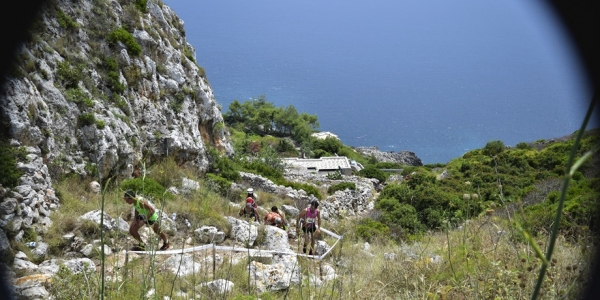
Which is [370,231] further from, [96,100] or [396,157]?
[396,157]

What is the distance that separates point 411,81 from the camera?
381ft

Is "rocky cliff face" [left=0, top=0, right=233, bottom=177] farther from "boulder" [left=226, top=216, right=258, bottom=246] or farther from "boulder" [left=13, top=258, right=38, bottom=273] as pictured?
"boulder" [left=226, top=216, right=258, bottom=246]

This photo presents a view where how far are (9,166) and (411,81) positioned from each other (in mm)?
115438

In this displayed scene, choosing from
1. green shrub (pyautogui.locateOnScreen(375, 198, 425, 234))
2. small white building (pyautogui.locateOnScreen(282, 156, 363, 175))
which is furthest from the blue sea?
green shrub (pyautogui.locateOnScreen(375, 198, 425, 234))

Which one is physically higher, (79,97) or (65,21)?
(65,21)

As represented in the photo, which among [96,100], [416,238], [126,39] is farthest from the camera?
[126,39]

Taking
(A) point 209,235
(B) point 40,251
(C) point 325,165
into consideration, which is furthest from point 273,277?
(C) point 325,165

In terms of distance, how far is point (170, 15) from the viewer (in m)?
18.3

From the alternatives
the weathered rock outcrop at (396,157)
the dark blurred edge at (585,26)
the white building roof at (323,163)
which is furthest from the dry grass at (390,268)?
the weathered rock outcrop at (396,157)

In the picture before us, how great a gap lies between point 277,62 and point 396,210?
121 meters

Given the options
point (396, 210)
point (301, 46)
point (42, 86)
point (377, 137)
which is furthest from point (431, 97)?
point (42, 86)

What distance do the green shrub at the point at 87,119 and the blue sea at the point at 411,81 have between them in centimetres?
4204

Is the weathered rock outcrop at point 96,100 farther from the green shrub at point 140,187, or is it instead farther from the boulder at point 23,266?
the boulder at point 23,266

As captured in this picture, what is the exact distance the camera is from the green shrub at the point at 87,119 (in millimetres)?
10421
